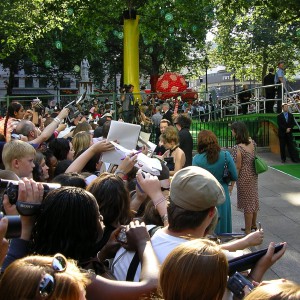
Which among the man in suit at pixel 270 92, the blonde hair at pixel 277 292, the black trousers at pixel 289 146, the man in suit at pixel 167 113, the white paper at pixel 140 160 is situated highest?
the man in suit at pixel 270 92

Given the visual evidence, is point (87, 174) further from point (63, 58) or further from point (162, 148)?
point (63, 58)

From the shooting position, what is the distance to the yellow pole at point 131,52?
2086 cm

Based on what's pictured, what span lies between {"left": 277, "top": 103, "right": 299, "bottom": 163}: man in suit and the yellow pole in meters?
6.15

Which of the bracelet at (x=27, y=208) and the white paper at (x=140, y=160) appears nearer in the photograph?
the bracelet at (x=27, y=208)

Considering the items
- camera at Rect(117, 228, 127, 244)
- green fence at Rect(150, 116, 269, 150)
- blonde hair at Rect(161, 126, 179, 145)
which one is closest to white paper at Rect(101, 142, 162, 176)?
camera at Rect(117, 228, 127, 244)

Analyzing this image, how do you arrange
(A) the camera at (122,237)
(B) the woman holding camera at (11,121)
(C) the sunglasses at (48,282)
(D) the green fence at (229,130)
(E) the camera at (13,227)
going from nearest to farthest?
(C) the sunglasses at (48,282), (E) the camera at (13,227), (A) the camera at (122,237), (B) the woman holding camera at (11,121), (D) the green fence at (229,130)

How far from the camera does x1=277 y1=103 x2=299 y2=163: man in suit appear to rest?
16625 millimetres

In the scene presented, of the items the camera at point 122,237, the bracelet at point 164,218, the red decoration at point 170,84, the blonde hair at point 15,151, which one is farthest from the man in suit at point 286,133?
the camera at point 122,237

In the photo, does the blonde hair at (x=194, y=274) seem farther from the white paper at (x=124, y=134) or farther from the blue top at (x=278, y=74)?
the blue top at (x=278, y=74)

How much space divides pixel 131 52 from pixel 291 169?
8460 mm

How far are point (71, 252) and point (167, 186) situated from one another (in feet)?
6.36

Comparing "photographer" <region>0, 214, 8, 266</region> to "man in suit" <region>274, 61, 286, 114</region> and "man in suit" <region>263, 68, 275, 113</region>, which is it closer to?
"man in suit" <region>274, 61, 286, 114</region>

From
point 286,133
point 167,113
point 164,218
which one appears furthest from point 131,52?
point 164,218

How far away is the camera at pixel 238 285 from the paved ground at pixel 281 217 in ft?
14.5
